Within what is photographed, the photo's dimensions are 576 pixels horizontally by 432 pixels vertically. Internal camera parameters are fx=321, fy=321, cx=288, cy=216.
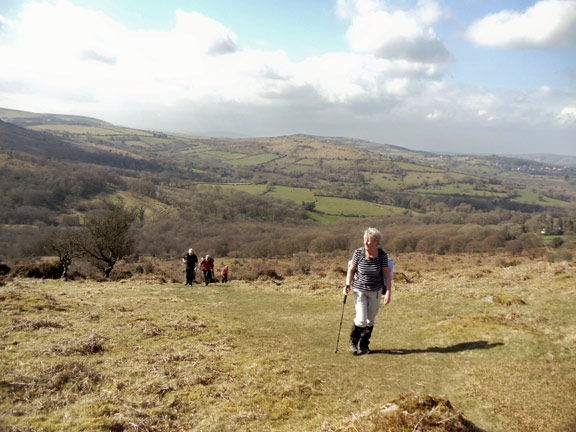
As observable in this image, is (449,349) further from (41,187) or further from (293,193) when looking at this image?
(41,187)

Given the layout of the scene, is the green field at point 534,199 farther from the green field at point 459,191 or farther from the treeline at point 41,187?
the treeline at point 41,187

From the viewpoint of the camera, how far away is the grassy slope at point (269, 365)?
5203 mm

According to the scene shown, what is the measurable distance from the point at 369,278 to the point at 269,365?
10.3 feet

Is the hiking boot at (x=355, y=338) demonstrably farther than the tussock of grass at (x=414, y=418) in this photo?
Yes

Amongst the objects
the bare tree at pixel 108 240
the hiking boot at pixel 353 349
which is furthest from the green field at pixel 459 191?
the hiking boot at pixel 353 349

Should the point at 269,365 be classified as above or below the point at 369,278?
below

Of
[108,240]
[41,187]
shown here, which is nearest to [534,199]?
[108,240]

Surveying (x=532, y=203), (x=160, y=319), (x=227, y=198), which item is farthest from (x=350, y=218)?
(x=160, y=319)

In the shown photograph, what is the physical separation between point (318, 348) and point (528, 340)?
18.0 feet

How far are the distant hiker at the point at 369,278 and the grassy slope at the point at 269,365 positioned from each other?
108 centimetres

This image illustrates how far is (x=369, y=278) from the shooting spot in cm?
779

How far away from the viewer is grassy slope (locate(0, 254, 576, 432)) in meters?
5.20

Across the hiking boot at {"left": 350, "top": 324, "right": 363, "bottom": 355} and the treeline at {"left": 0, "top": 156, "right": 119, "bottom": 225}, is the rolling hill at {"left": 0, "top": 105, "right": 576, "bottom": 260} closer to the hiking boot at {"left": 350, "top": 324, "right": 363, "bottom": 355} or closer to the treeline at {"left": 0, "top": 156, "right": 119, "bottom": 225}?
the treeline at {"left": 0, "top": 156, "right": 119, "bottom": 225}

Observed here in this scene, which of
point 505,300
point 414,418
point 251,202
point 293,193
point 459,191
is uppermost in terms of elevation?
point 414,418
